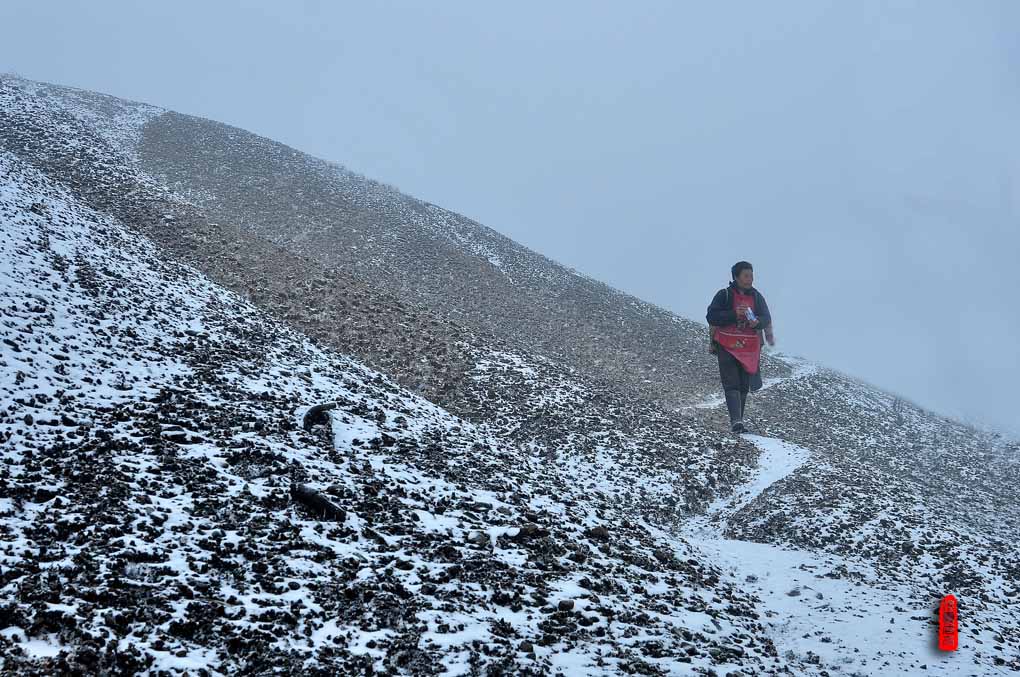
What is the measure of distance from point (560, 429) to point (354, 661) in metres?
16.6

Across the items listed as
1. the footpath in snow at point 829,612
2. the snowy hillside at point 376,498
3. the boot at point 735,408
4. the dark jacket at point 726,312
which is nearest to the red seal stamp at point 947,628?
the footpath in snow at point 829,612

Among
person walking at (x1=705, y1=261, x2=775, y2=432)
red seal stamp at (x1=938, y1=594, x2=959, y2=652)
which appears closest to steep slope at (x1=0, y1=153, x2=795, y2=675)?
red seal stamp at (x1=938, y1=594, x2=959, y2=652)

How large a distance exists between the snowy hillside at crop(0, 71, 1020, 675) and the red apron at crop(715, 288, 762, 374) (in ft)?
12.0

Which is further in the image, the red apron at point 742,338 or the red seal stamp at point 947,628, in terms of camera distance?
the red apron at point 742,338

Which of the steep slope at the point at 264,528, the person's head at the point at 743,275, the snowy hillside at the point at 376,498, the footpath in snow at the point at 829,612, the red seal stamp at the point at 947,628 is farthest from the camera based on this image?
the person's head at the point at 743,275

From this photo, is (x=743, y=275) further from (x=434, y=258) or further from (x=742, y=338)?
(x=434, y=258)

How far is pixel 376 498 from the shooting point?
538 inches

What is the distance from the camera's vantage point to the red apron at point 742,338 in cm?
2802

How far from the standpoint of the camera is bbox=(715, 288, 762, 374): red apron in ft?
91.9

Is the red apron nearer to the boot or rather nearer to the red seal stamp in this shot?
the boot

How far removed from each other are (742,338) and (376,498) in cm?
1993

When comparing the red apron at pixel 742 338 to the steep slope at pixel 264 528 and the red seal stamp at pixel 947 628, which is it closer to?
the steep slope at pixel 264 528

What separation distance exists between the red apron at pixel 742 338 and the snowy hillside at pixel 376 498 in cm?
366

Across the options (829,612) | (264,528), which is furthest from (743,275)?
(264,528)
